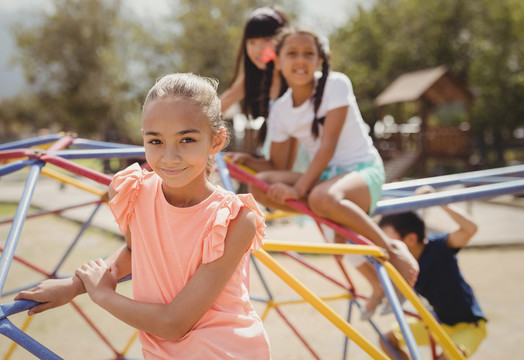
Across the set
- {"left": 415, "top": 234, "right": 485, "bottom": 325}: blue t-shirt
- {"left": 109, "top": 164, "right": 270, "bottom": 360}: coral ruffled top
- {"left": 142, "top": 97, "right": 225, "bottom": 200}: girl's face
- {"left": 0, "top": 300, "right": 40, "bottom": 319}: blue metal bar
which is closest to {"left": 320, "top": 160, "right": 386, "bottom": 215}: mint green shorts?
{"left": 415, "top": 234, "right": 485, "bottom": 325}: blue t-shirt

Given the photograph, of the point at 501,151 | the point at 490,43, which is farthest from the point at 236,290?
the point at 490,43

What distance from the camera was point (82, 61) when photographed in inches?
898

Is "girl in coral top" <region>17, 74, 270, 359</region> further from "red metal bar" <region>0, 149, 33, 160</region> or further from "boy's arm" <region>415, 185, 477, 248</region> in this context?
"boy's arm" <region>415, 185, 477, 248</region>

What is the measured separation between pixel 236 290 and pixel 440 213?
286 inches

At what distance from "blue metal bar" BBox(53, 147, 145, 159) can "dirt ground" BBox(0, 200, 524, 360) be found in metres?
1.33

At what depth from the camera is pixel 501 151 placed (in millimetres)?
14164

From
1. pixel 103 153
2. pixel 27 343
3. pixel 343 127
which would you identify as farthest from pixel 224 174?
pixel 27 343

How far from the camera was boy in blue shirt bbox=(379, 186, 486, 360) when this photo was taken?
2.36 meters

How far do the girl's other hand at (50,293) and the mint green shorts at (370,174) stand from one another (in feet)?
4.16

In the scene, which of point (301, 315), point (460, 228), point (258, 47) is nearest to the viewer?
point (460, 228)

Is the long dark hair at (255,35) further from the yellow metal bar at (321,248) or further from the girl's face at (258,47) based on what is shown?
the yellow metal bar at (321,248)

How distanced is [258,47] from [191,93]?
172cm

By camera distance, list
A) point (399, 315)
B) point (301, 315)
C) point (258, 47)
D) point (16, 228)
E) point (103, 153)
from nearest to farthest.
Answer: point (16, 228) → point (399, 315) → point (103, 153) → point (258, 47) → point (301, 315)

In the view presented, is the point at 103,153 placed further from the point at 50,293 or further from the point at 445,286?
the point at 445,286
